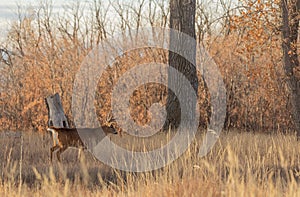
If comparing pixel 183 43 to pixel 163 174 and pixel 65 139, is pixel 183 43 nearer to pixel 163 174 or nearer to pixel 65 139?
pixel 65 139

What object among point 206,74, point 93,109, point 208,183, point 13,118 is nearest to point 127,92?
point 93,109

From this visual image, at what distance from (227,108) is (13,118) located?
17.8 feet

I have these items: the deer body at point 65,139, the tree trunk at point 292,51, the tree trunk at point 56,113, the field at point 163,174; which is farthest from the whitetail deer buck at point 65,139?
the tree trunk at point 292,51

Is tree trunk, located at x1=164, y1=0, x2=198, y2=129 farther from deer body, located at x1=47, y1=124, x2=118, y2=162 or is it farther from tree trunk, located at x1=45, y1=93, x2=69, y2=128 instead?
deer body, located at x1=47, y1=124, x2=118, y2=162

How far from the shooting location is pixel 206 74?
14484mm

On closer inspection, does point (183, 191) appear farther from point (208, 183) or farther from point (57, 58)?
point (57, 58)

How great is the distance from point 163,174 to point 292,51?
17.3 feet

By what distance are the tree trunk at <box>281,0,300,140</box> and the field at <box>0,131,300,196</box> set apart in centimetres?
109

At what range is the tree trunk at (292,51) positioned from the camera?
35.9 ft

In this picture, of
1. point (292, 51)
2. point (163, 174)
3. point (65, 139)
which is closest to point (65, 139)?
point (65, 139)

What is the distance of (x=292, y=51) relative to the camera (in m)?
11.5

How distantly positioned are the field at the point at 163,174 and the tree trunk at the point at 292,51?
3.59ft

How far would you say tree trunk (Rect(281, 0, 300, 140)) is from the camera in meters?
10.9

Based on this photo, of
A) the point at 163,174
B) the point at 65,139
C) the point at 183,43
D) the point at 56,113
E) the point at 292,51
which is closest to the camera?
the point at 163,174
